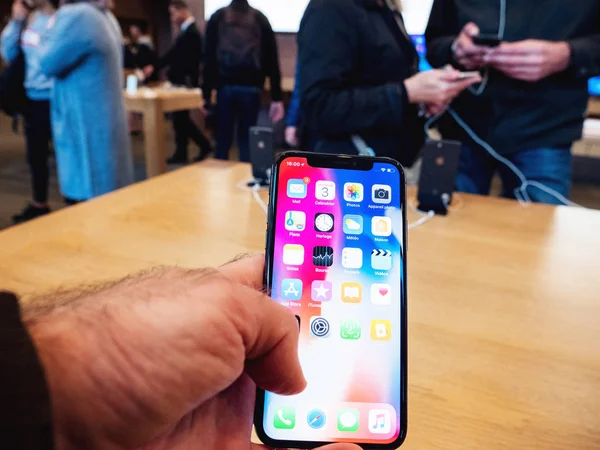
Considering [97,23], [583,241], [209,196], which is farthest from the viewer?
[97,23]

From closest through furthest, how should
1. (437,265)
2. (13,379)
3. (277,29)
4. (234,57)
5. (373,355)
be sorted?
(13,379) < (373,355) < (437,265) < (234,57) < (277,29)

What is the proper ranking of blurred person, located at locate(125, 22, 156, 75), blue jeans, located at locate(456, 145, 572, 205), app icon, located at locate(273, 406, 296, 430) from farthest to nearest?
blurred person, located at locate(125, 22, 156, 75) → blue jeans, located at locate(456, 145, 572, 205) → app icon, located at locate(273, 406, 296, 430)

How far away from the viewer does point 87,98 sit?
1.42 meters

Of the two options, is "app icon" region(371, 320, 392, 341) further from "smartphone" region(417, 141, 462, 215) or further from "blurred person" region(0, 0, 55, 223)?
"blurred person" region(0, 0, 55, 223)

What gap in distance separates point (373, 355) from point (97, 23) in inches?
52.8

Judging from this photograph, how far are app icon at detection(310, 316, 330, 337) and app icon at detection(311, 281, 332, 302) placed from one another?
0.05ft

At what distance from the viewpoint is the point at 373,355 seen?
0.36m

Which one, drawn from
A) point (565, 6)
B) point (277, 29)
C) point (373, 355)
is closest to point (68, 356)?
point (373, 355)

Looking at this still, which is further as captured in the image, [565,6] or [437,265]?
[565,6]

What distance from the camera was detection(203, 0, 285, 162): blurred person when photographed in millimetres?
2127

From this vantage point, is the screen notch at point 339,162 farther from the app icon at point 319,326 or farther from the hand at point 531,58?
the hand at point 531,58

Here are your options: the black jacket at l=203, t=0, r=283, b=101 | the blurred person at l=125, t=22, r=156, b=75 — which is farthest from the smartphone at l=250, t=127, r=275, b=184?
the blurred person at l=125, t=22, r=156, b=75

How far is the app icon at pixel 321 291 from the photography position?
1.24 ft

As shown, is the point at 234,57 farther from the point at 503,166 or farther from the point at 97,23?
the point at 503,166
